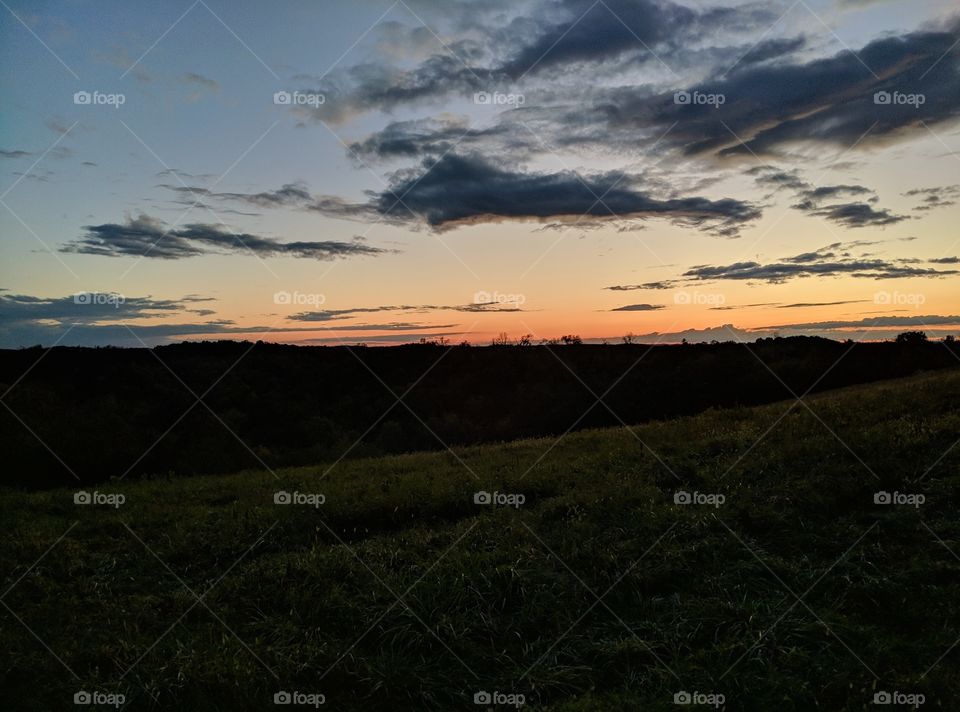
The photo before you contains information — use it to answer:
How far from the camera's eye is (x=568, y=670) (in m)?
7.09

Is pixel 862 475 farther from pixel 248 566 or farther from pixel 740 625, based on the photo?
pixel 248 566

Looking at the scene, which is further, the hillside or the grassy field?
the hillside

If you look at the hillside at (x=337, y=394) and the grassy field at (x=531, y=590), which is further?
the hillside at (x=337, y=394)

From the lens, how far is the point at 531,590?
8453mm

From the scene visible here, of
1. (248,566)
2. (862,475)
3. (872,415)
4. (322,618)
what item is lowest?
(322,618)

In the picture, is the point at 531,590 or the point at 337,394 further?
the point at 337,394

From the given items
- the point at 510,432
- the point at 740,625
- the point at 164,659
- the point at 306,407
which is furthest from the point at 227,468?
the point at 740,625

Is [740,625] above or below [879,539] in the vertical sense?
below

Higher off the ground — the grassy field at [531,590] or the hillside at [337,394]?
the hillside at [337,394]

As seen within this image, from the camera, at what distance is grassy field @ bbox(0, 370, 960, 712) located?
22.4 ft

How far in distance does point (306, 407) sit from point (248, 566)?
42.8 metres

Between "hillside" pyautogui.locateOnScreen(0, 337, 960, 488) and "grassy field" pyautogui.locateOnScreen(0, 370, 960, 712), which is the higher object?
"hillside" pyautogui.locateOnScreen(0, 337, 960, 488)

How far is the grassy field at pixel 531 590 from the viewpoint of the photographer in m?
6.83

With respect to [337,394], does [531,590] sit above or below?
below
